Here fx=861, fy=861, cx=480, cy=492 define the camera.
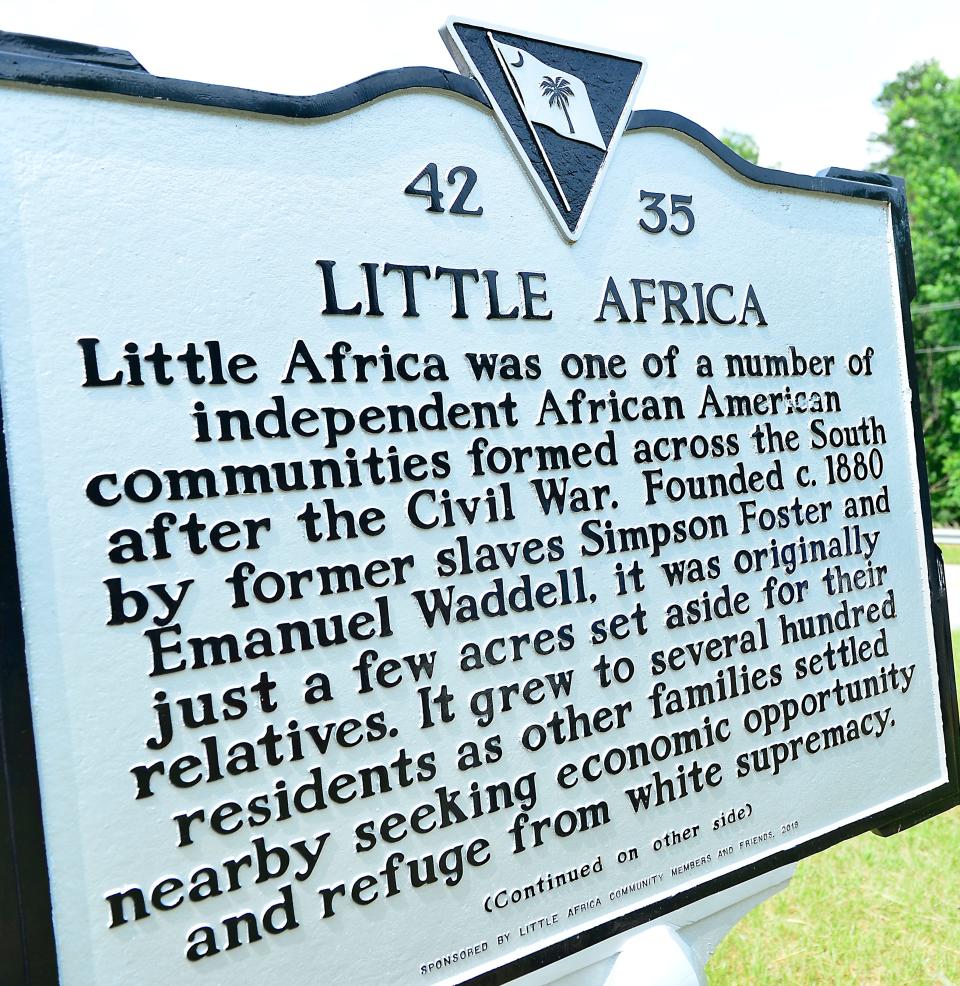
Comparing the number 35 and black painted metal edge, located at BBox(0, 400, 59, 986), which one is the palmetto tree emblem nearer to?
the number 35

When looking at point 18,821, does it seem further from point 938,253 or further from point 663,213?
point 938,253

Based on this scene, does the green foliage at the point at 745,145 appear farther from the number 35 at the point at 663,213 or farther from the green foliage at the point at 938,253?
the number 35 at the point at 663,213

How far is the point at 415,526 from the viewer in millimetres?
2135

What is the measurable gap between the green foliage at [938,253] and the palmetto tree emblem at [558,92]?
16.7 meters

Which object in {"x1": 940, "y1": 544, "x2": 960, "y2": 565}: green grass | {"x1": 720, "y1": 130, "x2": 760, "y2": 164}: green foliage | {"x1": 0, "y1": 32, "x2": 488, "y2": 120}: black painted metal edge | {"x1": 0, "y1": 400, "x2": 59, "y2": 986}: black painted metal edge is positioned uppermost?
{"x1": 720, "y1": 130, "x2": 760, "y2": 164}: green foliage

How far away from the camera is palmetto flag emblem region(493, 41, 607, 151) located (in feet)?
7.84

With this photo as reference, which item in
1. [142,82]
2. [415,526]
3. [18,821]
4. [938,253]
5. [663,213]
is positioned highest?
[938,253]

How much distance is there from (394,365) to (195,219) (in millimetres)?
560

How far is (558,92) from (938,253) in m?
19.2

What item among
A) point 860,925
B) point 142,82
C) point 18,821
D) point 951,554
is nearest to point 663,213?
point 142,82

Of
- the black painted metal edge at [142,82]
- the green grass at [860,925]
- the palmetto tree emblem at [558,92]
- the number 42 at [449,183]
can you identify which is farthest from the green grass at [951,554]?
the black painted metal edge at [142,82]

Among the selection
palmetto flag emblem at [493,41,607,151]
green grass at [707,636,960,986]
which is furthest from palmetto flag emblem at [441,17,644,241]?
green grass at [707,636,960,986]

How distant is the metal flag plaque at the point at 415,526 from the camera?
179cm

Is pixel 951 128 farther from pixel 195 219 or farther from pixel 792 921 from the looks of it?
pixel 195 219
